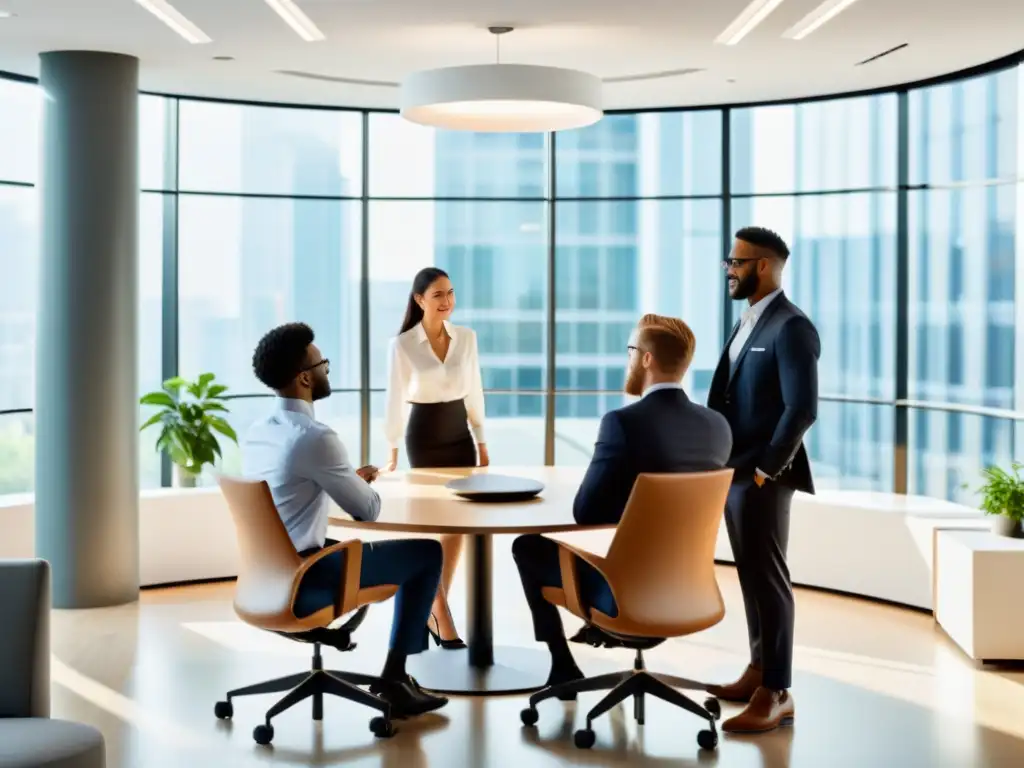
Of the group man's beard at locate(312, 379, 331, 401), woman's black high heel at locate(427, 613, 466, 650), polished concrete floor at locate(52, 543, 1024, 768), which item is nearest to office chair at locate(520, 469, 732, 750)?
polished concrete floor at locate(52, 543, 1024, 768)

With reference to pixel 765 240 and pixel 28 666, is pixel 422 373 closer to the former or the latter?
pixel 765 240

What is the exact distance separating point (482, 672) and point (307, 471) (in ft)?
4.87

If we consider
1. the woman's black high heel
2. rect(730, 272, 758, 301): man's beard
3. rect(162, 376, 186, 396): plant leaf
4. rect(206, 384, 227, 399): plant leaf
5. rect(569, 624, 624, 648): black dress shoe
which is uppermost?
rect(730, 272, 758, 301): man's beard

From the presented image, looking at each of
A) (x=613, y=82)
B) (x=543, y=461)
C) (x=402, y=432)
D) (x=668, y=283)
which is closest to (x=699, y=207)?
(x=668, y=283)

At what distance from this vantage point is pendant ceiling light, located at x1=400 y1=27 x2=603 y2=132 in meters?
5.32

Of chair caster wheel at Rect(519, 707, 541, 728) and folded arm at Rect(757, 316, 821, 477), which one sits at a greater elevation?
folded arm at Rect(757, 316, 821, 477)

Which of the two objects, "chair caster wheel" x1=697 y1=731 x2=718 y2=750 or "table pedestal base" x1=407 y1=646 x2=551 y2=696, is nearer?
"chair caster wheel" x1=697 y1=731 x2=718 y2=750

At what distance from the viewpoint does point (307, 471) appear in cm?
446

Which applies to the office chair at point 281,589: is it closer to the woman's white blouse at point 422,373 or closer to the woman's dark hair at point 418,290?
the woman's white blouse at point 422,373

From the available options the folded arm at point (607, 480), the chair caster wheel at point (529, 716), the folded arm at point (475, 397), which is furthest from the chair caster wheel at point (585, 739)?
the folded arm at point (475, 397)

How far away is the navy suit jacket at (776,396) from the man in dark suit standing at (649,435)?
0.32 metres

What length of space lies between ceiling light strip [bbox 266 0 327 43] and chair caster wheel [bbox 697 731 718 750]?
348 cm

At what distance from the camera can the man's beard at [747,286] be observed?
498 centimetres

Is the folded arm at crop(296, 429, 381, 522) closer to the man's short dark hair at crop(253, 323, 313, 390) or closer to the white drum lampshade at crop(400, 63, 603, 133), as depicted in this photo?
the man's short dark hair at crop(253, 323, 313, 390)
